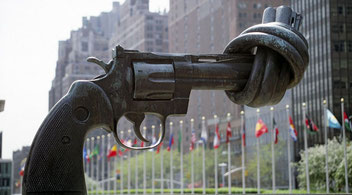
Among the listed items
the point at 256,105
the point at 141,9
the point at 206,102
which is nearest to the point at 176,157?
the point at 206,102

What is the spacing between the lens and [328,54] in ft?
241

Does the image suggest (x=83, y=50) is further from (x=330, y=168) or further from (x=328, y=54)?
(x=330, y=168)

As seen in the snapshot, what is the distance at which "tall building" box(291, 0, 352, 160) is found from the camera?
→ 230 feet

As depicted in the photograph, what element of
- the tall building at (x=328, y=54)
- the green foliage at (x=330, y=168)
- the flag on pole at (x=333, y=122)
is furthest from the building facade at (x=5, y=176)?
the tall building at (x=328, y=54)

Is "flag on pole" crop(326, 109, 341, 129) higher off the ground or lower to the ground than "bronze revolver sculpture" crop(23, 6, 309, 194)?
higher

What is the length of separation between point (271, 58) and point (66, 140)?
2545mm

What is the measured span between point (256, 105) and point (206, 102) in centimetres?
7465

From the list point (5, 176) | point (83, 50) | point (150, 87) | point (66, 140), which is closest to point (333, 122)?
point (5, 176)

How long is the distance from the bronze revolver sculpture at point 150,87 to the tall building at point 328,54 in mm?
60130

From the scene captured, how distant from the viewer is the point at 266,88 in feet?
24.2

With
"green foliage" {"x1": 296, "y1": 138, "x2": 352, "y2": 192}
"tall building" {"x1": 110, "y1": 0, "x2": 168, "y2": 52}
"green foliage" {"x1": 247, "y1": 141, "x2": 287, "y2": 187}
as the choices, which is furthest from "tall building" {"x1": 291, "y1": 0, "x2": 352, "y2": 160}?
"tall building" {"x1": 110, "y1": 0, "x2": 168, "y2": 52}

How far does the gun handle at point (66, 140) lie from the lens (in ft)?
22.4

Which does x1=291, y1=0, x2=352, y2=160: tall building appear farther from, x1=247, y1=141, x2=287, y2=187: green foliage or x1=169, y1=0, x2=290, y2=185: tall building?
x1=169, y1=0, x2=290, y2=185: tall building

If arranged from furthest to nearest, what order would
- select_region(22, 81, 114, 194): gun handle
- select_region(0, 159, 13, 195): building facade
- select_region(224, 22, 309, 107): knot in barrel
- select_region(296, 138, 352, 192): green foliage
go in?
select_region(296, 138, 352, 192): green foliage
select_region(0, 159, 13, 195): building facade
select_region(224, 22, 309, 107): knot in barrel
select_region(22, 81, 114, 194): gun handle
